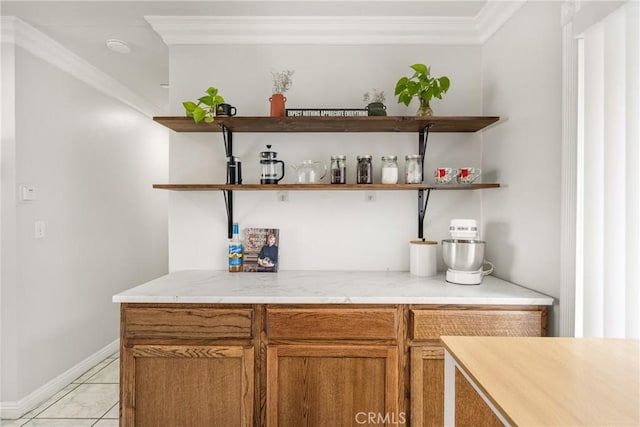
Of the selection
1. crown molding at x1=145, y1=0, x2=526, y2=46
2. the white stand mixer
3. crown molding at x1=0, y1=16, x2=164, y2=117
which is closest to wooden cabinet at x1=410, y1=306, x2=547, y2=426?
the white stand mixer

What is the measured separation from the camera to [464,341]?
0.96m

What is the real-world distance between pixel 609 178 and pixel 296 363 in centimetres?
144

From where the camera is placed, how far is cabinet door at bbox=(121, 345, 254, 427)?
150cm

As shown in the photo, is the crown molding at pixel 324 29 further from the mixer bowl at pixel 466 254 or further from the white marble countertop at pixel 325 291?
the white marble countertop at pixel 325 291

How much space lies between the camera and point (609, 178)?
1172mm

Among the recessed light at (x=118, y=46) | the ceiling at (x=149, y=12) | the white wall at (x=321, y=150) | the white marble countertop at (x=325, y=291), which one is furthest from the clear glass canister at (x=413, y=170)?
the recessed light at (x=118, y=46)

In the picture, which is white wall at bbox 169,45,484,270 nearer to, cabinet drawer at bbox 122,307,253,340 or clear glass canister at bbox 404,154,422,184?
clear glass canister at bbox 404,154,422,184

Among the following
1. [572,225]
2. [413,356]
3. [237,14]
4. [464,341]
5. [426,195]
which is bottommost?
[413,356]

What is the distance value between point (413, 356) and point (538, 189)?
1011mm

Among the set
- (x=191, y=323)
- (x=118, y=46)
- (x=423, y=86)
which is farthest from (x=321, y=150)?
(x=118, y=46)

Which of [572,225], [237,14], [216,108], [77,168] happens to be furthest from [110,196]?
[572,225]

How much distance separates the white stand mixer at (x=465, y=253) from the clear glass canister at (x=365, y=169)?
546mm

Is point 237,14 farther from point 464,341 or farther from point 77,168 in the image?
point 464,341

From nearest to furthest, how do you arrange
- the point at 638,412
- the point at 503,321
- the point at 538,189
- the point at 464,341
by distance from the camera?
the point at 638,412 → the point at 464,341 → the point at 503,321 → the point at 538,189
